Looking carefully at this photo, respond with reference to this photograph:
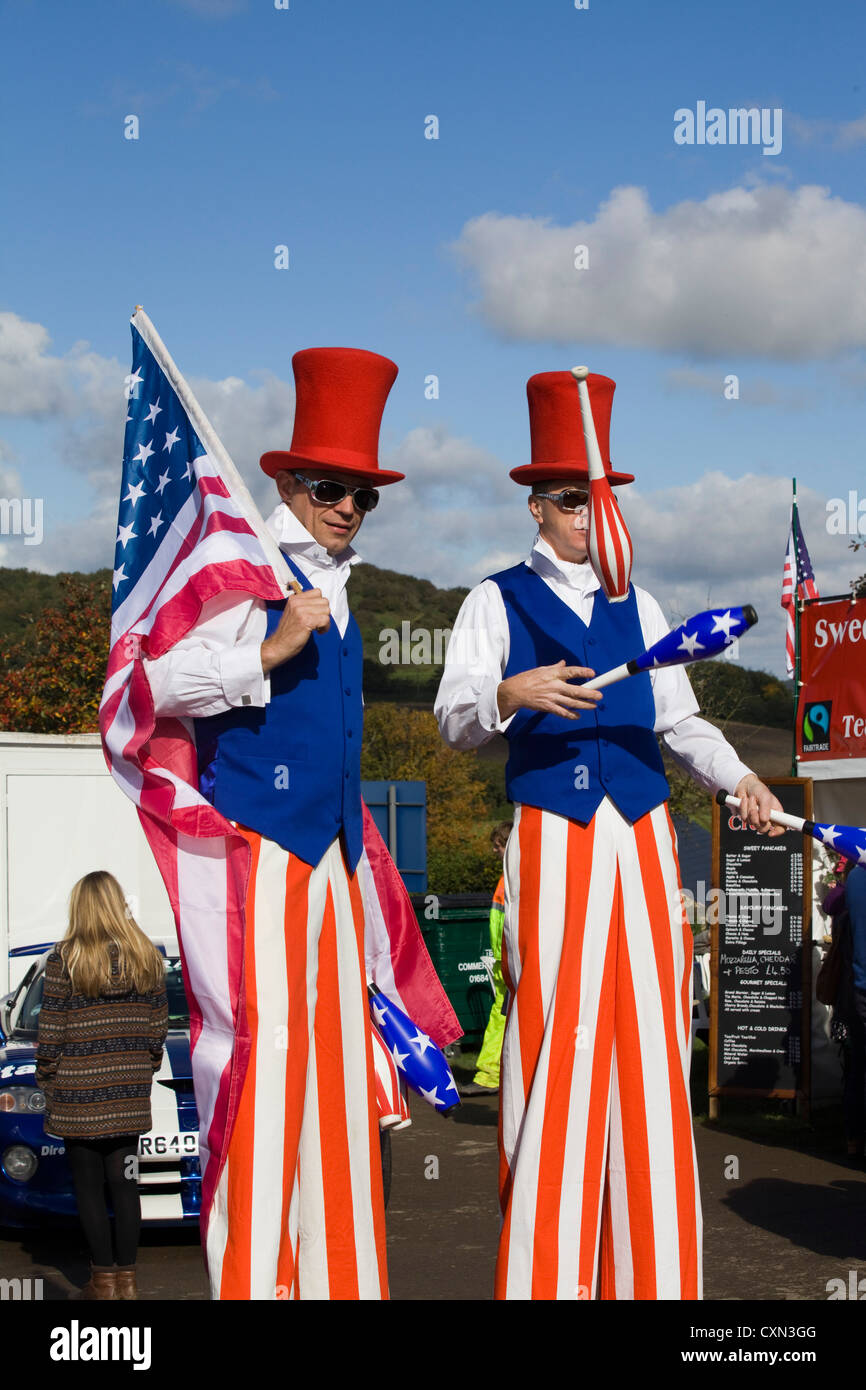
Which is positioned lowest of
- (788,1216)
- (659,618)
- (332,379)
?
(788,1216)

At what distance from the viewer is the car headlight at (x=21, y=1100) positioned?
22.5 feet

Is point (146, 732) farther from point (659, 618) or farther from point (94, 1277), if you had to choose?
point (94, 1277)

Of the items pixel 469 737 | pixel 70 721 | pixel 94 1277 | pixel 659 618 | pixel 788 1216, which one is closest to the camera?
pixel 469 737

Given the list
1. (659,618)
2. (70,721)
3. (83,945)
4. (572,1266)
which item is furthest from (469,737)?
(70,721)

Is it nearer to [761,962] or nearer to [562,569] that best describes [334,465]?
[562,569]

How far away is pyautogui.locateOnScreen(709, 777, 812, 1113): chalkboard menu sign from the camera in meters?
9.47

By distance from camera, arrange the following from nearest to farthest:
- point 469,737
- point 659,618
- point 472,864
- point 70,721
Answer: point 469,737 < point 659,618 < point 472,864 < point 70,721

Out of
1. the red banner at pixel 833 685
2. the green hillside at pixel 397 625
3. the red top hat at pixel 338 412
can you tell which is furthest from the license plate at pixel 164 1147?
the green hillside at pixel 397 625

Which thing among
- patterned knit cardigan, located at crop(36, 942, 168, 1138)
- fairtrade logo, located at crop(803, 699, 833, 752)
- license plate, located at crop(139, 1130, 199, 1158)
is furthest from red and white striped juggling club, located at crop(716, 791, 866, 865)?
fairtrade logo, located at crop(803, 699, 833, 752)

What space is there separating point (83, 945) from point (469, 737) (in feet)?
9.22

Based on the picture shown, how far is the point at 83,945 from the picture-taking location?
5887 mm

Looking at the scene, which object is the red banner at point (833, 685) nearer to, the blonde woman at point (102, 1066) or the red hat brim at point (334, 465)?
the blonde woman at point (102, 1066)

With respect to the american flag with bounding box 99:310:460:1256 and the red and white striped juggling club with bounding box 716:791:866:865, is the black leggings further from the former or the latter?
the red and white striped juggling club with bounding box 716:791:866:865

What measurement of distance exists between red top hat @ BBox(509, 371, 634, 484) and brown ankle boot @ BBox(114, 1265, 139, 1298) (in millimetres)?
3537
